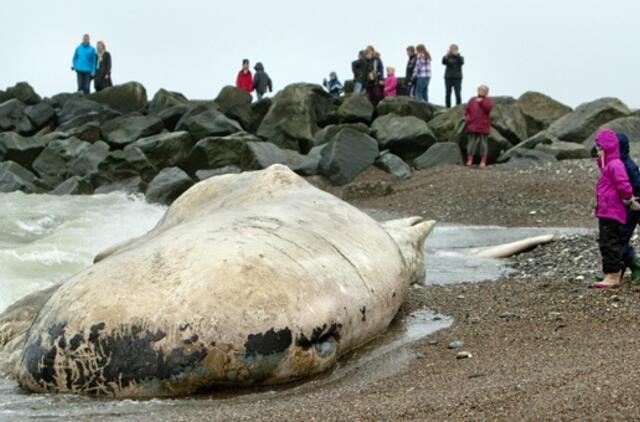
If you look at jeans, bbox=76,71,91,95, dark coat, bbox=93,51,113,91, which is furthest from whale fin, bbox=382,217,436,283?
jeans, bbox=76,71,91,95

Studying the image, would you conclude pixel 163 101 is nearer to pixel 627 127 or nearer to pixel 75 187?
pixel 75 187

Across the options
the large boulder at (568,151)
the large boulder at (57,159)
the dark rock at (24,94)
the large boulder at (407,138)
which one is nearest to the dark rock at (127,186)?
the large boulder at (57,159)

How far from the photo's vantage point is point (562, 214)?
1602 centimetres

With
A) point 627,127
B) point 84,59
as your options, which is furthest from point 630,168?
point 84,59

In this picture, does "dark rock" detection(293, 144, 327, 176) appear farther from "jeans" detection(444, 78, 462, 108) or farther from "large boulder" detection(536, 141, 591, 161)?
"jeans" detection(444, 78, 462, 108)

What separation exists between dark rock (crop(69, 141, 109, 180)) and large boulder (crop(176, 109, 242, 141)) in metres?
1.88

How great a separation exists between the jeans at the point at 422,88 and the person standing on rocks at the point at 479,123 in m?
4.84

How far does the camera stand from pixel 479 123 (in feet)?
68.6

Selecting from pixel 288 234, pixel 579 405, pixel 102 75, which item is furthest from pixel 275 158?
pixel 579 405

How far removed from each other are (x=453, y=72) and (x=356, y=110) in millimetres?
2376

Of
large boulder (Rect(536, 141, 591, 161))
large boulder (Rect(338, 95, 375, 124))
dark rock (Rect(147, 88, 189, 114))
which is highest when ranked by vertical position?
dark rock (Rect(147, 88, 189, 114))

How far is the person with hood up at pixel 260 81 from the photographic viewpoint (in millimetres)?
29375

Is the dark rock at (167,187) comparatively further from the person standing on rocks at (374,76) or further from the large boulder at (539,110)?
the large boulder at (539,110)

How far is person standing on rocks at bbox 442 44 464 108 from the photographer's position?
24.3 meters
